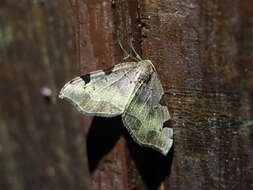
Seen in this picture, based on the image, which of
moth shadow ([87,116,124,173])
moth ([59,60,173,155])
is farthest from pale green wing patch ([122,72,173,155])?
moth shadow ([87,116,124,173])

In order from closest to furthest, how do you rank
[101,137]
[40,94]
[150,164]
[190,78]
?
[190,78], [150,164], [101,137], [40,94]

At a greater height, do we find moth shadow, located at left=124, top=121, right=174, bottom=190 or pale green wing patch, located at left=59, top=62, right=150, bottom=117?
pale green wing patch, located at left=59, top=62, right=150, bottom=117

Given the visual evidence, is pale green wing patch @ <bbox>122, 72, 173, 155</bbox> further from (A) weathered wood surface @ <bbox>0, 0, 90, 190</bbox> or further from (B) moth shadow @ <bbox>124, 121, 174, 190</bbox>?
(A) weathered wood surface @ <bbox>0, 0, 90, 190</bbox>

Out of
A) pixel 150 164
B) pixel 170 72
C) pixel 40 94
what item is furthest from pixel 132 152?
pixel 40 94

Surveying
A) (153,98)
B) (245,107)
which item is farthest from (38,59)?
(245,107)

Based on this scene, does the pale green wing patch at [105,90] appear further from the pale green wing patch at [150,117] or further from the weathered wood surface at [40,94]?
the weathered wood surface at [40,94]

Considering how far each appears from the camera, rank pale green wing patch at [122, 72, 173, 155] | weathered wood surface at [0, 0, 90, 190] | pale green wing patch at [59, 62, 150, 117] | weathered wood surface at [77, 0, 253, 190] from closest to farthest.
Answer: weathered wood surface at [77, 0, 253, 190], pale green wing patch at [122, 72, 173, 155], pale green wing patch at [59, 62, 150, 117], weathered wood surface at [0, 0, 90, 190]

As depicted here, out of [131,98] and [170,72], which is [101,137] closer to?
[131,98]

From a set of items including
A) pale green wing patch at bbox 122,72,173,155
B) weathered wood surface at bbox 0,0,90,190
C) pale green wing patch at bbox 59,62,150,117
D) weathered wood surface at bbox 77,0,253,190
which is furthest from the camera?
weathered wood surface at bbox 0,0,90,190
